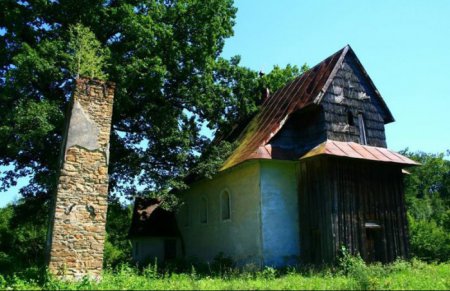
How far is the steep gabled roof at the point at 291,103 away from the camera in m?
18.0

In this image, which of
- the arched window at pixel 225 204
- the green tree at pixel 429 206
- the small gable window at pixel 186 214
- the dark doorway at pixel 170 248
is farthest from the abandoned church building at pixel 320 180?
the green tree at pixel 429 206

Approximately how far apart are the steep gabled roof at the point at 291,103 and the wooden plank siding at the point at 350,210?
2.28 meters

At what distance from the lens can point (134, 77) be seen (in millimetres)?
18391

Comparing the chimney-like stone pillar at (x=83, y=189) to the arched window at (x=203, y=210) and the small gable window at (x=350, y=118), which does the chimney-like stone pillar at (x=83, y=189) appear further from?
the arched window at (x=203, y=210)

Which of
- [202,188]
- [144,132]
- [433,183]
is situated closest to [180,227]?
[202,188]

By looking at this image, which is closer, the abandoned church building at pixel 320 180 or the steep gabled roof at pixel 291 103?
the abandoned church building at pixel 320 180

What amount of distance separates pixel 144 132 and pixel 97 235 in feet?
31.6

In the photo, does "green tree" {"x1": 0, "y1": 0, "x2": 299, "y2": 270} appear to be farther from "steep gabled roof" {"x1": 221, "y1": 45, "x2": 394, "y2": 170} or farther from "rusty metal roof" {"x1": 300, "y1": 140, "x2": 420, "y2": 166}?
"rusty metal roof" {"x1": 300, "y1": 140, "x2": 420, "y2": 166}

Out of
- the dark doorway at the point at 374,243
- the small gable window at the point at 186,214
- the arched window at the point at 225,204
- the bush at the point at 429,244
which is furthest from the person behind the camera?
the bush at the point at 429,244

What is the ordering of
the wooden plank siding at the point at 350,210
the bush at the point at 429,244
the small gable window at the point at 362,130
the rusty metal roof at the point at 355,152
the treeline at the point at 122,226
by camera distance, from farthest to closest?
the bush at the point at 429,244
the treeline at the point at 122,226
the small gable window at the point at 362,130
the rusty metal roof at the point at 355,152
the wooden plank siding at the point at 350,210

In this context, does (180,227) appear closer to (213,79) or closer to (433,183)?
(213,79)

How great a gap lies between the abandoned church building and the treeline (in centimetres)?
625

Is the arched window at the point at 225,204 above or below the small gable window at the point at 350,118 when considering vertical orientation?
below

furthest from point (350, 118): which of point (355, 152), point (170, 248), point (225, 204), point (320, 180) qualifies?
point (170, 248)
